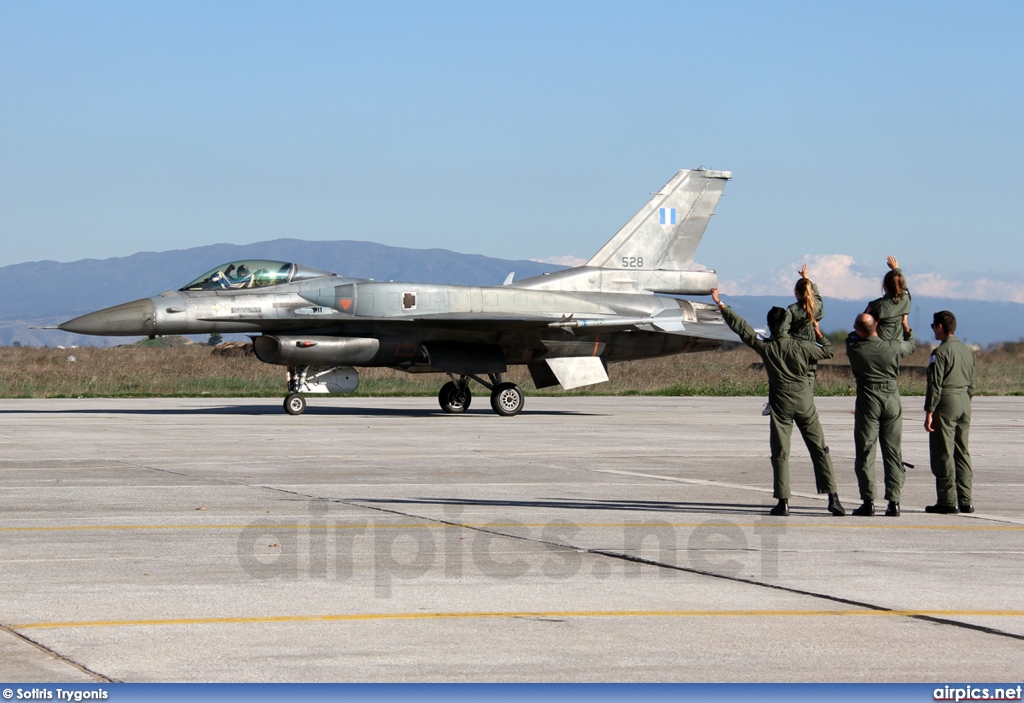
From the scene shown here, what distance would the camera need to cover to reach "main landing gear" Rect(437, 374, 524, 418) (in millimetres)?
26234

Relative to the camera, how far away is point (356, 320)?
82.5 feet

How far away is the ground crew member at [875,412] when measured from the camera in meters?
10.9

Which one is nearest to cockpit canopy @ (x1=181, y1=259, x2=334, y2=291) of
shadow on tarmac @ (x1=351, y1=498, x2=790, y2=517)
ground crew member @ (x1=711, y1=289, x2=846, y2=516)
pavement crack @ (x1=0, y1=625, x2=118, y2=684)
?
shadow on tarmac @ (x1=351, y1=498, x2=790, y2=517)

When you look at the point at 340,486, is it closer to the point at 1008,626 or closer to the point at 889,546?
the point at 889,546

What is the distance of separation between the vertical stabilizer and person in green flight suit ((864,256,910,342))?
53.6ft

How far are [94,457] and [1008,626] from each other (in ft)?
40.8

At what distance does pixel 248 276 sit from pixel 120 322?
2587mm

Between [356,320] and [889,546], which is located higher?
[356,320]

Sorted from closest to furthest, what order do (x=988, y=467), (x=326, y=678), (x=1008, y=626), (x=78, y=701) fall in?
(x=78, y=701) → (x=326, y=678) → (x=1008, y=626) → (x=988, y=467)

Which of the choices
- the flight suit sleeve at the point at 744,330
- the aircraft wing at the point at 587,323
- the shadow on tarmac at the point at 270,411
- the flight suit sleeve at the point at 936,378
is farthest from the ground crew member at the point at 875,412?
the shadow on tarmac at the point at 270,411

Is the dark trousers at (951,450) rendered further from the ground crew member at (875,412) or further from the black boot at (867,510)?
the black boot at (867,510)

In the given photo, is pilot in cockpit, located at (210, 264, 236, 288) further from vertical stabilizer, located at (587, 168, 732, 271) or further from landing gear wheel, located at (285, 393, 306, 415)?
vertical stabilizer, located at (587, 168, 732, 271)

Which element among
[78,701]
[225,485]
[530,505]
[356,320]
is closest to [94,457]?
[225,485]

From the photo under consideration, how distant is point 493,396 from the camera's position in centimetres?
2658
